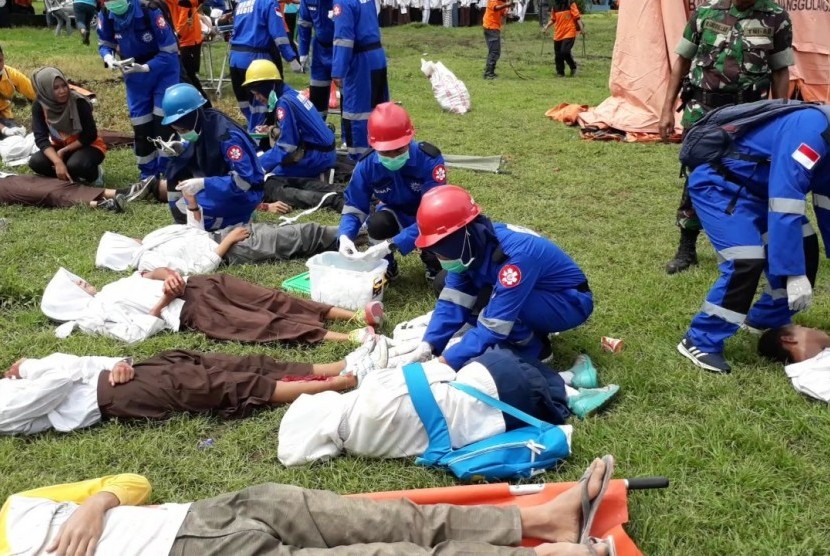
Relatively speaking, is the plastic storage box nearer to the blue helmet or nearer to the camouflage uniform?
the blue helmet

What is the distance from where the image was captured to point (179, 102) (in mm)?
5270

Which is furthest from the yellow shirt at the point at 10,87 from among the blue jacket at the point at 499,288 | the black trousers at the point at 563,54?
the black trousers at the point at 563,54

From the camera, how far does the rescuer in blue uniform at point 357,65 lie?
7000mm

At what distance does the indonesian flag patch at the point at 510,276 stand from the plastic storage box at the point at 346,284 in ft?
4.61

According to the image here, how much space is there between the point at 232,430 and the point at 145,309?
4.51 feet

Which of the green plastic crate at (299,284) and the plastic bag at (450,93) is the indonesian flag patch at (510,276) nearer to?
the green plastic crate at (299,284)

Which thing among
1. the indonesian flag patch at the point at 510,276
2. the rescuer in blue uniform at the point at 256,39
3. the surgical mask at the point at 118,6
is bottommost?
the indonesian flag patch at the point at 510,276

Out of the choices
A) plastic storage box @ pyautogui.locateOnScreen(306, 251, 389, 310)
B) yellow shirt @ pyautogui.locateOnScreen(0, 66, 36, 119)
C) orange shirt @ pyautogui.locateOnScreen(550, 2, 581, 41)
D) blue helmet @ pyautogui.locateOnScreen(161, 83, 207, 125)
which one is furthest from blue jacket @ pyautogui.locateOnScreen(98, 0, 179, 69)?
orange shirt @ pyautogui.locateOnScreen(550, 2, 581, 41)

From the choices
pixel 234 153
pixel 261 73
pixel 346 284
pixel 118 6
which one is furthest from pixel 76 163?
pixel 346 284

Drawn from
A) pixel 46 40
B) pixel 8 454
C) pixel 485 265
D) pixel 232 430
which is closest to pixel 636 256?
pixel 485 265

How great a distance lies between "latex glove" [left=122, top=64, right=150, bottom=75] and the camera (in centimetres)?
680

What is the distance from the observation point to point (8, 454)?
3186 millimetres

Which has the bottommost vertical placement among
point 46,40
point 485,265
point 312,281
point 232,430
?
point 232,430

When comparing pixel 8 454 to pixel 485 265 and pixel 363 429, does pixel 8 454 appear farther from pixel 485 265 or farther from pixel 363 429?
pixel 485 265
